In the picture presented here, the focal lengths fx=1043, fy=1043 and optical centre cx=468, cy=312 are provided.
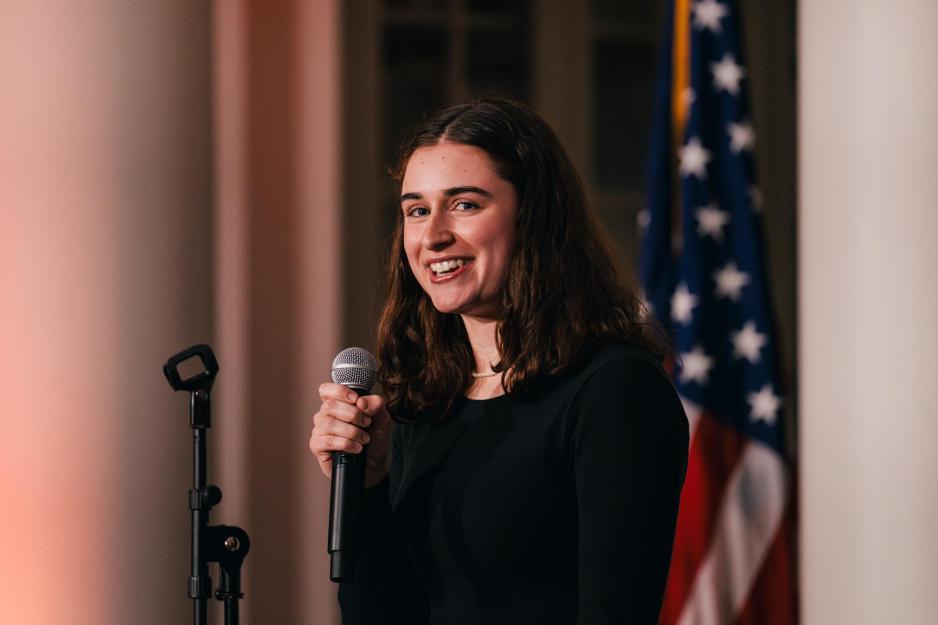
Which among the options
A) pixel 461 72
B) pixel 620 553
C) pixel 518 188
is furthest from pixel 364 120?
pixel 620 553

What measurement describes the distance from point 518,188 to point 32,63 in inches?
75.5

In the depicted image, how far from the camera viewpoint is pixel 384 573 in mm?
1488

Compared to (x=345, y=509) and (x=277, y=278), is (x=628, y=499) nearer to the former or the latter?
(x=345, y=509)

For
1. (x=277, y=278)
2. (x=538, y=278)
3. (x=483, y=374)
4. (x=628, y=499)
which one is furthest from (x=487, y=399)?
(x=277, y=278)

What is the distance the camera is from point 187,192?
3.22 metres

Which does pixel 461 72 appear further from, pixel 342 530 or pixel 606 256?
pixel 342 530

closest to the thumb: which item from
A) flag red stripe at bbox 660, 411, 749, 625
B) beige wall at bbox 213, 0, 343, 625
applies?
flag red stripe at bbox 660, 411, 749, 625

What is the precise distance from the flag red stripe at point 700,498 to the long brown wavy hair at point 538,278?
1.63 m

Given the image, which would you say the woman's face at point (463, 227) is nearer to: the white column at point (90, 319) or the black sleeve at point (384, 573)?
the black sleeve at point (384, 573)

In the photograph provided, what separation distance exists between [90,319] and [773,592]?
2.11 meters

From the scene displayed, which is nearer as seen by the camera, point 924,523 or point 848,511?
point 924,523

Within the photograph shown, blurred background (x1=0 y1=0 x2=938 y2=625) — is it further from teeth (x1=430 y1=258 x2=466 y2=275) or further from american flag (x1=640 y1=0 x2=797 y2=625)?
teeth (x1=430 y1=258 x2=466 y2=275)

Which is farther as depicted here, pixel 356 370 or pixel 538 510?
pixel 356 370

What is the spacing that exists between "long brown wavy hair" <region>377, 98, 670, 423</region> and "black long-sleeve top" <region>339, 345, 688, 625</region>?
0.04 m
